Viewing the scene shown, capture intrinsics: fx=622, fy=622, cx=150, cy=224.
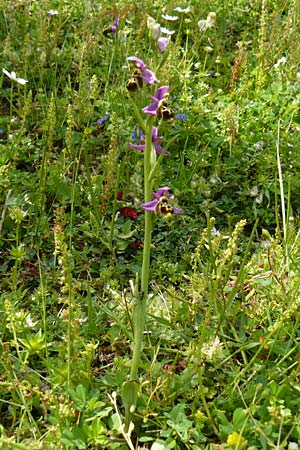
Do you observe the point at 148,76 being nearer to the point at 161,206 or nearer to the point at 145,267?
the point at 161,206

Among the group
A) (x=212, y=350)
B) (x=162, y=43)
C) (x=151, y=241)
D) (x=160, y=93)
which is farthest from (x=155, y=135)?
(x=151, y=241)

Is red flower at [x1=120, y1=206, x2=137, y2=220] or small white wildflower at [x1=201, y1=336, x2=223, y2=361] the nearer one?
small white wildflower at [x1=201, y1=336, x2=223, y2=361]

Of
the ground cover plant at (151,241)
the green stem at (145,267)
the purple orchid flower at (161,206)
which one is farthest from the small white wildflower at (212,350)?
the purple orchid flower at (161,206)

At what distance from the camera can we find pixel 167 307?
6.31 feet

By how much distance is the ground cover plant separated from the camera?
4.97ft

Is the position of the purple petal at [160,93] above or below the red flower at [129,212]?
above

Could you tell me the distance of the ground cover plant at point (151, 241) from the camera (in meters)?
1.51

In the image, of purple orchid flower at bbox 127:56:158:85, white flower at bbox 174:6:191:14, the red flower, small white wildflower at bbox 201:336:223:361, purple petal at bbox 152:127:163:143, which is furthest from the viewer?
white flower at bbox 174:6:191:14

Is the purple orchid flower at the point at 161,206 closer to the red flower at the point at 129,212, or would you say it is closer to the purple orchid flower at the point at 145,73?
the purple orchid flower at the point at 145,73

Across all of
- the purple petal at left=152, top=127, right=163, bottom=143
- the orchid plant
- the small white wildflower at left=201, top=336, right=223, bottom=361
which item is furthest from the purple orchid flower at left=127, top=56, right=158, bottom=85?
the small white wildflower at left=201, top=336, right=223, bottom=361

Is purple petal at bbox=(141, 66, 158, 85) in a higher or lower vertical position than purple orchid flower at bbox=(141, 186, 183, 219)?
higher

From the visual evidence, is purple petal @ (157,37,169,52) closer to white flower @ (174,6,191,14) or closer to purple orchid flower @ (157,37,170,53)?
purple orchid flower @ (157,37,170,53)

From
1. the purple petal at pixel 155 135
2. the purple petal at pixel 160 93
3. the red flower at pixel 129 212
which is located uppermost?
the purple petal at pixel 160 93

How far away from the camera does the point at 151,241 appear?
2230 mm
